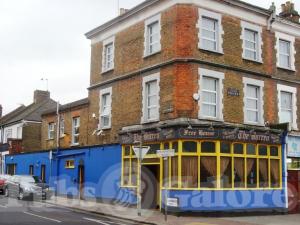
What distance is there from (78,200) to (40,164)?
28.3ft

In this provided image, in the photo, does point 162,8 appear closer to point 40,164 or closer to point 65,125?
point 65,125

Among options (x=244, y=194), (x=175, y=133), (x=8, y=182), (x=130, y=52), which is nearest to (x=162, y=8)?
(x=130, y=52)

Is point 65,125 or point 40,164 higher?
point 65,125

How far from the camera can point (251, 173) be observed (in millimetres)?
21984

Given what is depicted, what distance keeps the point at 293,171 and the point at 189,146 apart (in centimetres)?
650

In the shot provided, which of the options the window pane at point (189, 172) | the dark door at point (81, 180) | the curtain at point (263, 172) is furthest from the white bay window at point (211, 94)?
the dark door at point (81, 180)

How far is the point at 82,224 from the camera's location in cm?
1658

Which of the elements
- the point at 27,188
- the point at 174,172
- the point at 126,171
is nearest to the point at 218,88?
the point at 174,172

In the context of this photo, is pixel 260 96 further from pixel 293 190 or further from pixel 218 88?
pixel 293 190

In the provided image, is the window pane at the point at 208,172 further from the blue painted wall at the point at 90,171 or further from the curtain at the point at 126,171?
the blue painted wall at the point at 90,171

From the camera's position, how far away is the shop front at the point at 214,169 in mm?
20297

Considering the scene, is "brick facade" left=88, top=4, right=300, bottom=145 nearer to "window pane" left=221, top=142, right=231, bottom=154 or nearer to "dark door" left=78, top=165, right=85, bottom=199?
"window pane" left=221, top=142, right=231, bottom=154

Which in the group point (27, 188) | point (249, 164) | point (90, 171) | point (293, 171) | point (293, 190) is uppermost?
point (249, 164)

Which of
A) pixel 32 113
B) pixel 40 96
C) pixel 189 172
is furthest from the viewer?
pixel 40 96
